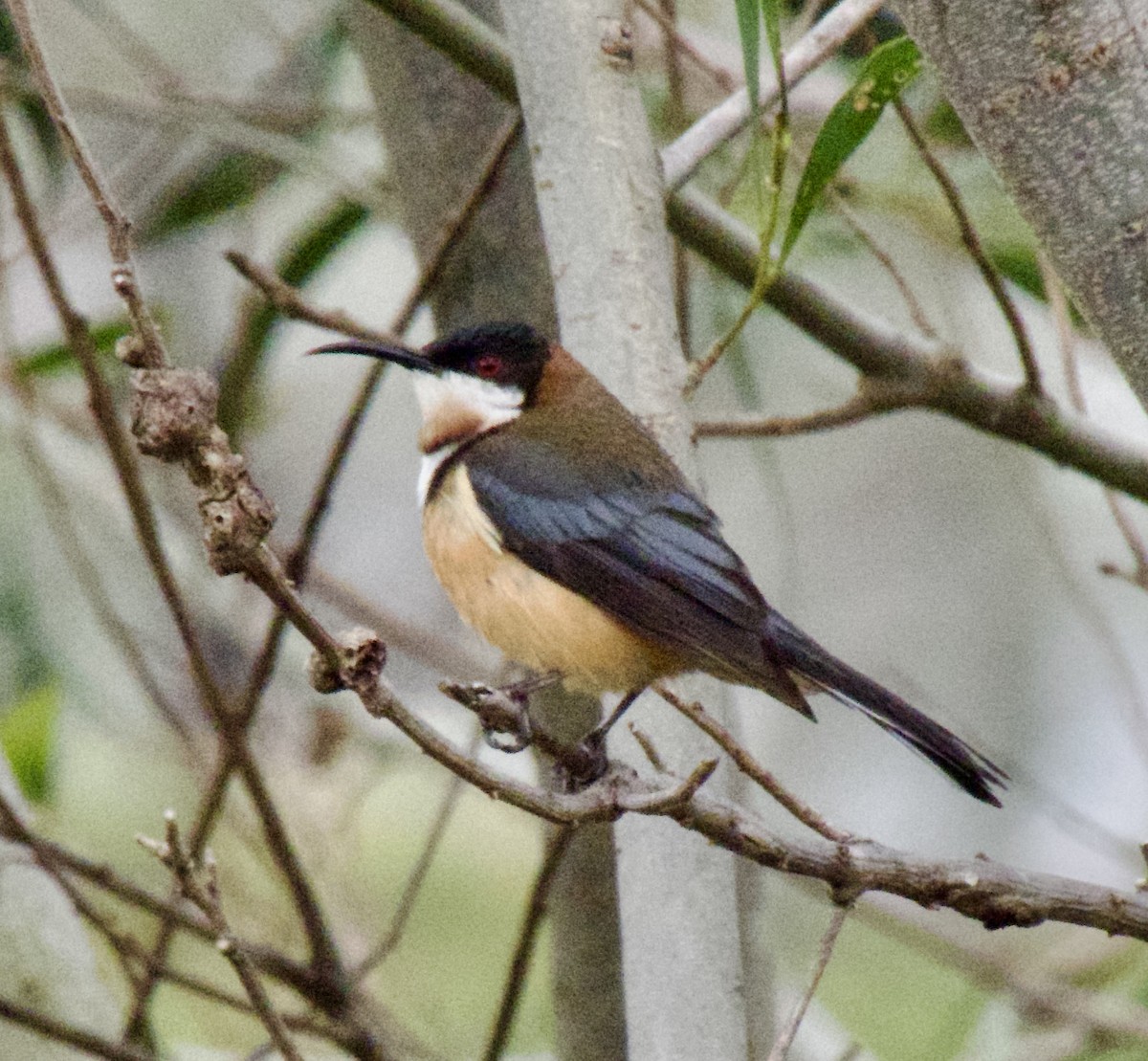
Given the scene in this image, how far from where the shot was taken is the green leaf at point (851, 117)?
2.14 meters

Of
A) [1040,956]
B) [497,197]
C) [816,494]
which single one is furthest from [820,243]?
[816,494]

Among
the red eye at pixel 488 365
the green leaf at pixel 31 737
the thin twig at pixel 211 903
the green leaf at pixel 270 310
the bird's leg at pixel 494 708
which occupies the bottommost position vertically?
the thin twig at pixel 211 903

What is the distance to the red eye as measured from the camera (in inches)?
121

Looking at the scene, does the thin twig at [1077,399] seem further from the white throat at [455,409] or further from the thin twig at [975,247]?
the white throat at [455,409]

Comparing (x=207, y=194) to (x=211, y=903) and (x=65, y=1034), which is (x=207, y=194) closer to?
(x=65, y=1034)

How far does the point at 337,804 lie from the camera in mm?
4816

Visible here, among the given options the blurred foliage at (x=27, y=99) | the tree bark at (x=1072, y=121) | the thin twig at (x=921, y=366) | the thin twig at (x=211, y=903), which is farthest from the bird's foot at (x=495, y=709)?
the blurred foliage at (x=27, y=99)

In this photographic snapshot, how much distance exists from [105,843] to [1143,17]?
172 inches

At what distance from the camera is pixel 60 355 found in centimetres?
421

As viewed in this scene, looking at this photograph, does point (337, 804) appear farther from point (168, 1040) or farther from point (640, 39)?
point (640, 39)

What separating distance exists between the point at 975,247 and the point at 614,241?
2.54ft

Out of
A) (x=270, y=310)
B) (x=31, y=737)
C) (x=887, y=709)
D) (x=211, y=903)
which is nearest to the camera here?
(x=211, y=903)

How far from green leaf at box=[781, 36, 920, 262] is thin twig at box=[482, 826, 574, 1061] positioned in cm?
112

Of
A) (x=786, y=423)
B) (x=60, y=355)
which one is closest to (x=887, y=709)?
(x=786, y=423)
